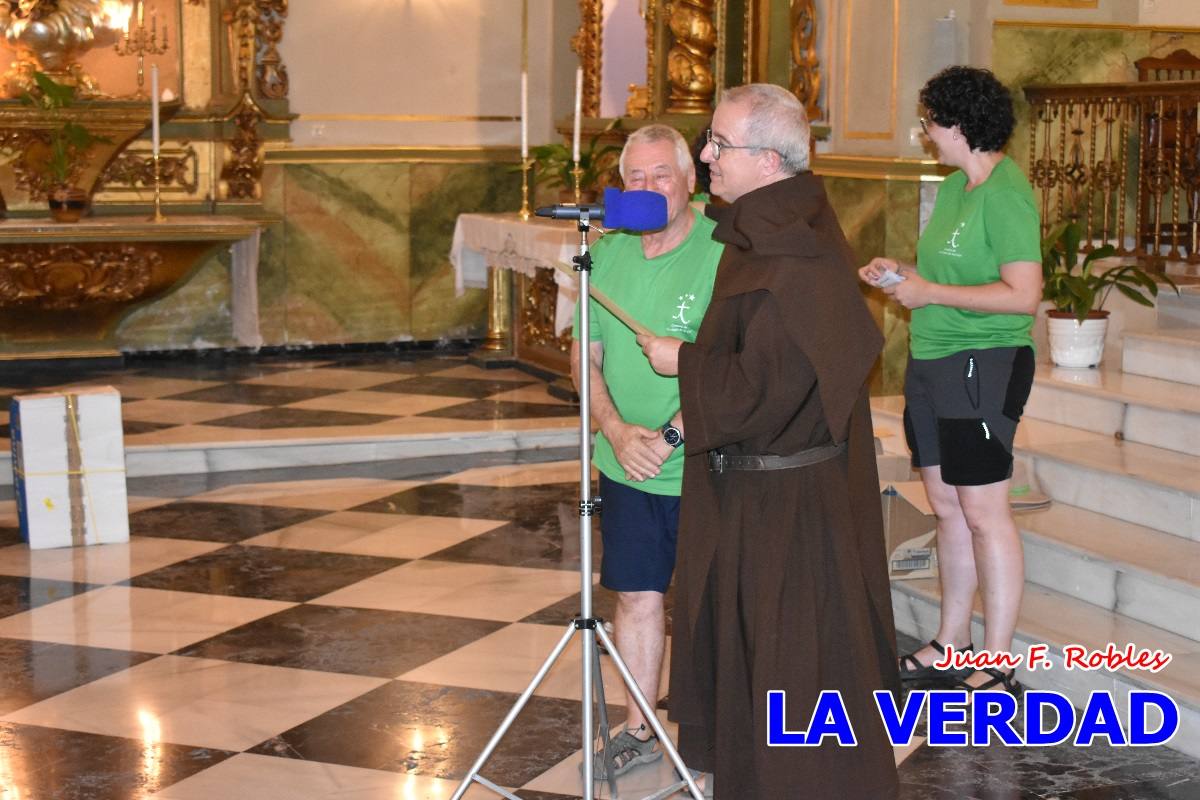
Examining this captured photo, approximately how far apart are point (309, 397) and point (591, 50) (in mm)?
2873

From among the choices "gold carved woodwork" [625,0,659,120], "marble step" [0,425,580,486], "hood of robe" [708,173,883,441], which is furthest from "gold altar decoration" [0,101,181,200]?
"hood of robe" [708,173,883,441]

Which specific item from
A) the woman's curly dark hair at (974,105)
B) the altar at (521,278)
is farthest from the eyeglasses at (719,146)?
the altar at (521,278)

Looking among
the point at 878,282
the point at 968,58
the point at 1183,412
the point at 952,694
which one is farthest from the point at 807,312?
the point at 968,58

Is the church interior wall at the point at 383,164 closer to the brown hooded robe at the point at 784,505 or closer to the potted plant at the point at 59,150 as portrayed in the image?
the potted plant at the point at 59,150

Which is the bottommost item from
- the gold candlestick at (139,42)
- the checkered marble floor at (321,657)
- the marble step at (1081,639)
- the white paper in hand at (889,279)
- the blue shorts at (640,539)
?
the checkered marble floor at (321,657)

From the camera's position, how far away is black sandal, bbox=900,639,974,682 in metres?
4.25

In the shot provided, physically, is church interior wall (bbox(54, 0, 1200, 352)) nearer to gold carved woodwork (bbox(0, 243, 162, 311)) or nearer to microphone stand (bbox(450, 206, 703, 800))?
gold carved woodwork (bbox(0, 243, 162, 311))

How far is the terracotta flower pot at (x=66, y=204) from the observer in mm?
9156

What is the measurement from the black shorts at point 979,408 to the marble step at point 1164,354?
202 centimetres

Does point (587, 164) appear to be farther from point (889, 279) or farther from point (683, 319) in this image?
point (683, 319)

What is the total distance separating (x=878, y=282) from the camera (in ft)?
13.0

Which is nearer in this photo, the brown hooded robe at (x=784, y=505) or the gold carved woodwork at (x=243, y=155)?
the brown hooded robe at (x=784, y=505)

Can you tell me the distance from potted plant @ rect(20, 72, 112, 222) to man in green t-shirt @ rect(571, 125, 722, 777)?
21.0 ft

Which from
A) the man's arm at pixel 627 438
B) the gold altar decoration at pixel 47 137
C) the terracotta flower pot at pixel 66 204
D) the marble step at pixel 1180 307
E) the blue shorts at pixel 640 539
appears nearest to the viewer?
the man's arm at pixel 627 438
